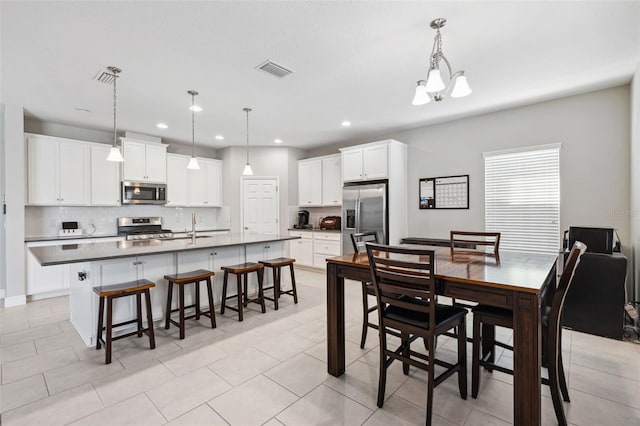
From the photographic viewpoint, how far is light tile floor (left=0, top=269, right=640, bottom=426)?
6.09 feet

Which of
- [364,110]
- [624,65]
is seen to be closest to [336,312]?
[364,110]

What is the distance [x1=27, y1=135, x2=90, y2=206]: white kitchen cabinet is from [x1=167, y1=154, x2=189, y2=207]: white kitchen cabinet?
4.31 feet

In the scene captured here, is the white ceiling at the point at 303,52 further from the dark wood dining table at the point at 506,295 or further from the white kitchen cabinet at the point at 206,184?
the white kitchen cabinet at the point at 206,184

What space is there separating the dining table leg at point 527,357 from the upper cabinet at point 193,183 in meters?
6.03

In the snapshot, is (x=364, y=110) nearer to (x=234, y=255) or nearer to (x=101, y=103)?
(x=234, y=255)

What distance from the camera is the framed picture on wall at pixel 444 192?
471cm

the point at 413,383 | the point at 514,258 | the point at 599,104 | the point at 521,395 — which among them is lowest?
the point at 413,383

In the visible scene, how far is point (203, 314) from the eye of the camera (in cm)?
332

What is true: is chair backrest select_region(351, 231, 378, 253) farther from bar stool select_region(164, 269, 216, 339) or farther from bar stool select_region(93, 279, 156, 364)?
bar stool select_region(93, 279, 156, 364)

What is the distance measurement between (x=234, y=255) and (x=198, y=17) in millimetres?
2648

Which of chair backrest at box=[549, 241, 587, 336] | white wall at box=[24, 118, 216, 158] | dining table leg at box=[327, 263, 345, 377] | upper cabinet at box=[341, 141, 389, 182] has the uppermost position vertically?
white wall at box=[24, 118, 216, 158]

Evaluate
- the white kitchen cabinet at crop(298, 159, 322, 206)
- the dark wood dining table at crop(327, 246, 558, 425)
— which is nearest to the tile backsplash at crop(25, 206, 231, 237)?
the white kitchen cabinet at crop(298, 159, 322, 206)

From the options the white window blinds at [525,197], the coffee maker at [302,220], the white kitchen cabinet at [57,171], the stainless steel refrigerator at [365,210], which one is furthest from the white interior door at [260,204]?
the white window blinds at [525,197]

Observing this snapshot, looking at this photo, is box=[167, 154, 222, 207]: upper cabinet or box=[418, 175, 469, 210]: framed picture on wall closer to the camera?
box=[418, 175, 469, 210]: framed picture on wall
